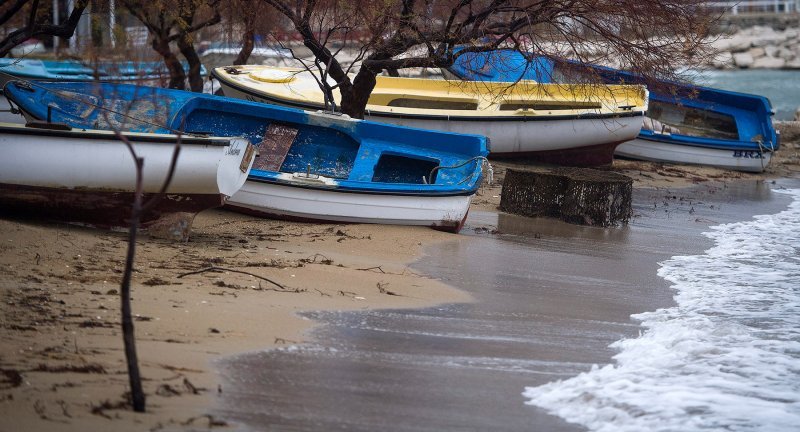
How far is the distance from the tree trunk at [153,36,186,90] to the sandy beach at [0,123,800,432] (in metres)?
7.52

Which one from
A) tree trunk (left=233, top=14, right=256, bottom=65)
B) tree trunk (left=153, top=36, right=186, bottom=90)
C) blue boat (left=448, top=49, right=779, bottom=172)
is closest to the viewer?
tree trunk (left=233, top=14, right=256, bottom=65)

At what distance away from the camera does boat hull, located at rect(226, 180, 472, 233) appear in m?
10.7

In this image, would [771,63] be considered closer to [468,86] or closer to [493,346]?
[468,86]

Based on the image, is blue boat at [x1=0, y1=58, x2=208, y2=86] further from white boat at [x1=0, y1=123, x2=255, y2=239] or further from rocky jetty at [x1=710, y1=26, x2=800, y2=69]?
rocky jetty at [x1=710, y1=26, x2=800, y2=69]

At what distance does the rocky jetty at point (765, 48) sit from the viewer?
59344mm

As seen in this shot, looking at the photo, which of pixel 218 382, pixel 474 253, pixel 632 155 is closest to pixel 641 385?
pixel 218 382

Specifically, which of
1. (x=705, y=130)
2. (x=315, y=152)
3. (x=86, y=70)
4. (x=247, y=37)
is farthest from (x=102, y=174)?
(x=705, y=130)

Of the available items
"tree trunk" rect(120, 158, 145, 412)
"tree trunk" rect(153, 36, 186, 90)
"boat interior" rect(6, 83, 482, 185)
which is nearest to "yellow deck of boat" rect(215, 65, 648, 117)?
"tree trunk" rect(153, 36, 186, 90)

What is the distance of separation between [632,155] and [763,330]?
12.8 metres

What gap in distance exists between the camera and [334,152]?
39.4 ft

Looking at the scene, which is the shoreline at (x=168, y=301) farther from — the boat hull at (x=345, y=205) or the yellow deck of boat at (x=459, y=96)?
the yellow deck of boat at (x=459, y=96)

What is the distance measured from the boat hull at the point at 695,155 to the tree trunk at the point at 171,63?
8.72 meters

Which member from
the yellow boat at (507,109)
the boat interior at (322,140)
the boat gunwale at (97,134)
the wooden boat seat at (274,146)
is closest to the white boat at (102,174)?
the boat gunwale at (97,134)

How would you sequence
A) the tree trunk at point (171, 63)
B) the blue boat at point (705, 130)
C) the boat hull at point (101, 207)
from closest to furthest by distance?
the boat hull at point (101, 207) < the tree trunk at point (171, 63) < the blue boat at point (705, 130)
